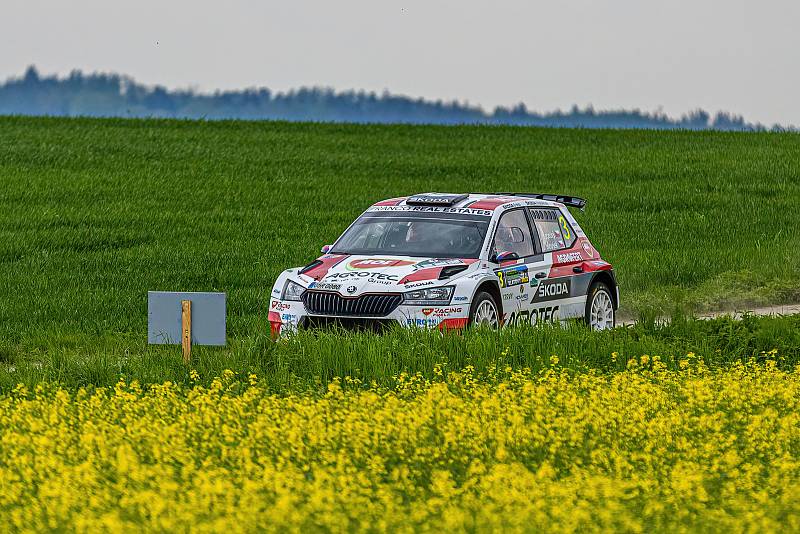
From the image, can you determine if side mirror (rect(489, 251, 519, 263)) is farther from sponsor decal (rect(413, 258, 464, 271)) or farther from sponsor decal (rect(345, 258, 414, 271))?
sponsor decal (rect(345, 258, 414, 271))

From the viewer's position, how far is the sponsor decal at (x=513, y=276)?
15257 mm

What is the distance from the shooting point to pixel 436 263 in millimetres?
14945

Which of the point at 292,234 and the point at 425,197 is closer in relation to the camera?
the point at 425,197

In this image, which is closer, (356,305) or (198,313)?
(198,313)

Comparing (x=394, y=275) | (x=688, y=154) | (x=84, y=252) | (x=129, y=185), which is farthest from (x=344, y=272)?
(x=688, y=154)

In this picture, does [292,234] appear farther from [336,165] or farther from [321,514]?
[321,514]

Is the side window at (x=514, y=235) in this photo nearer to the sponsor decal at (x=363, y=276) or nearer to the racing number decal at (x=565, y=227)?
the racing number decal at (x=565, y=227)

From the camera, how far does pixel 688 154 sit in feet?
135

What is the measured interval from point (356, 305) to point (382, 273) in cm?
42

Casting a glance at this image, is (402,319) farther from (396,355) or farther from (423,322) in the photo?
(396,355)

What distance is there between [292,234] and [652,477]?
773 inches

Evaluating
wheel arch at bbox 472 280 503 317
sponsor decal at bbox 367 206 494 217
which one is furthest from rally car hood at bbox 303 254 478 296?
sponsor decal at bbox 367 206 494 217

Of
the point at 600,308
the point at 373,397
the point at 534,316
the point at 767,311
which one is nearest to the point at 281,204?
the point at 767,311

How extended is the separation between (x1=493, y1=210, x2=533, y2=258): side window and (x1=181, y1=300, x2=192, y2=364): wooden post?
3.74 metres
